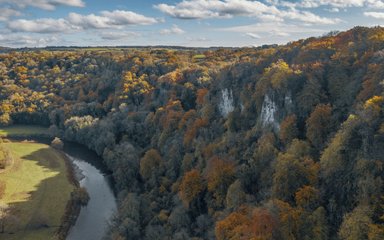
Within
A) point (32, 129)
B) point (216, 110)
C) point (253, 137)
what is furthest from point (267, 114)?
point (32, 129)

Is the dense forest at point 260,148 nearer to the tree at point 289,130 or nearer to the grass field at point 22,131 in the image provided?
the tree at point 289,130

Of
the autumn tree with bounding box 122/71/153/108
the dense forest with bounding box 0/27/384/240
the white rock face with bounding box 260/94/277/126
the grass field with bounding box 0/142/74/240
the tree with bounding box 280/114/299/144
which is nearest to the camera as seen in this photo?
the dense forest with bounding box 0/27/384/240

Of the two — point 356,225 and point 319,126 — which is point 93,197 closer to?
point 319,126

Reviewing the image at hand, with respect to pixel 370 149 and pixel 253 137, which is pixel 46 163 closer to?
pixel 253 137

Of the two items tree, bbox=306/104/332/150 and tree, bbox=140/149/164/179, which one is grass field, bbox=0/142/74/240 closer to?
tree, bbox=140/149/164/179

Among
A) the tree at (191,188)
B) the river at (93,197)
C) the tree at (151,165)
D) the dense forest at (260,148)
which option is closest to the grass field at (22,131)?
the dense forest at (260,148)

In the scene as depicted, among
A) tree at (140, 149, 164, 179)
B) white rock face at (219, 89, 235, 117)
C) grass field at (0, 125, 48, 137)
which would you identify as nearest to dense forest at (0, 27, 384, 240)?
tree at (140, 149, 164, 179)

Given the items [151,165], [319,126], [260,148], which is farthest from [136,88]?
[319,126]
